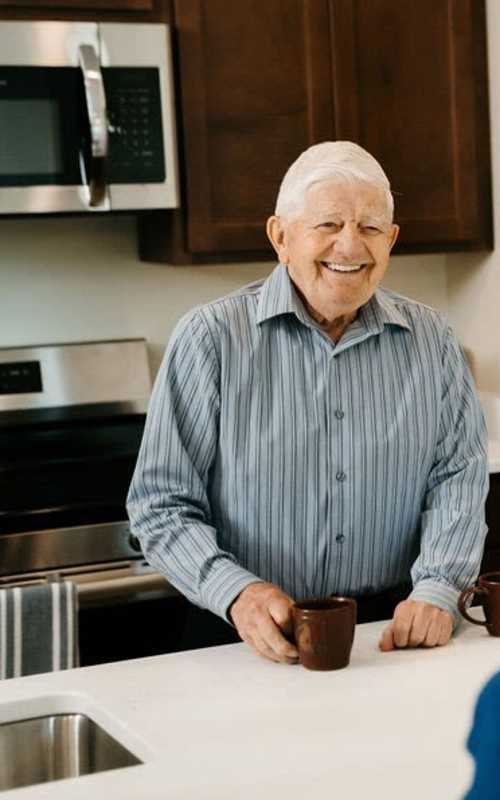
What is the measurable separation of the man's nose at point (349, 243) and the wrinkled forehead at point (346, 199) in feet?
0.05

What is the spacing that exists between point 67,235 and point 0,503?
0.83 m

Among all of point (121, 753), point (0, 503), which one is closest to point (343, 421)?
point (121, 753)

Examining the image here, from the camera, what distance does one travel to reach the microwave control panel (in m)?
2.79

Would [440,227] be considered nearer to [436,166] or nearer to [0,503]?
[436,166]

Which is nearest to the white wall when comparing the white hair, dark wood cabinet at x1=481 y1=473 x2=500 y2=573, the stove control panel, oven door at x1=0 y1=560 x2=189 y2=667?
the stove control panel

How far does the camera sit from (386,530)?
1.96 metres

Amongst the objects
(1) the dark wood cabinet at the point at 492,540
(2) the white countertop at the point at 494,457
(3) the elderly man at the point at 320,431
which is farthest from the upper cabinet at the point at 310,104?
(3) the elderly man at the point at 320,431

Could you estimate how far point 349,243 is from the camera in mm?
1824

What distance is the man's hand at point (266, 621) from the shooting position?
1.62m

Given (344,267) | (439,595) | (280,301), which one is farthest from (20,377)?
(439,595)

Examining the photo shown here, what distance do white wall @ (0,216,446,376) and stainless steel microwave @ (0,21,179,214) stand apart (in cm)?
36

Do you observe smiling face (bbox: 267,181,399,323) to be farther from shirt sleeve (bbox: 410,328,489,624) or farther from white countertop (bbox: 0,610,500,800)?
white countertop (bbox: 0,610,500,800)

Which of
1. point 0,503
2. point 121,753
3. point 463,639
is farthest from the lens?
point 0,503

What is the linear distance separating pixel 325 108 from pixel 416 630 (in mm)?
1634
